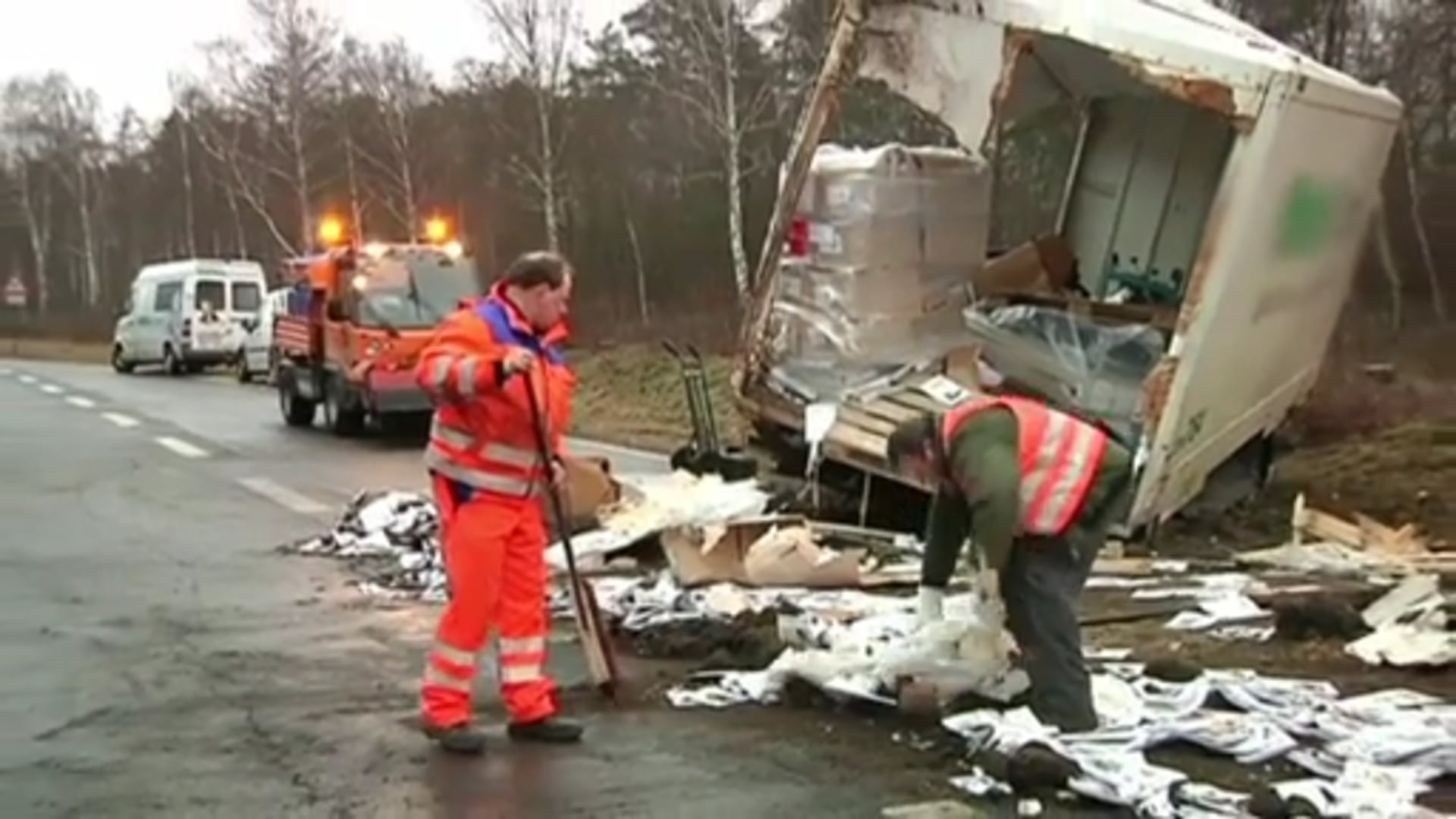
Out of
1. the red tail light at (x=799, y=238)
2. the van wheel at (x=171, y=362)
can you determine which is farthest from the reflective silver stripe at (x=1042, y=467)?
the van wheel at (x=171, y=362)

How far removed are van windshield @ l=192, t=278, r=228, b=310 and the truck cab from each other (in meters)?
14.5

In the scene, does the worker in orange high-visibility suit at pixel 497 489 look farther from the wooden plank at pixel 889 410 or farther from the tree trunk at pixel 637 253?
the tree trunk at pixel 637 253

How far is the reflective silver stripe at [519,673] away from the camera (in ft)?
21.4

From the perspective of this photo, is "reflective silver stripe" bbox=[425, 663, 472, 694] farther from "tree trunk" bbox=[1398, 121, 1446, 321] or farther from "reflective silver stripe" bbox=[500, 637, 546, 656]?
"tree trunk" bbox=[1398, 121, 1446, 321]

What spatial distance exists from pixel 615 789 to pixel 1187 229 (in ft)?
28.4

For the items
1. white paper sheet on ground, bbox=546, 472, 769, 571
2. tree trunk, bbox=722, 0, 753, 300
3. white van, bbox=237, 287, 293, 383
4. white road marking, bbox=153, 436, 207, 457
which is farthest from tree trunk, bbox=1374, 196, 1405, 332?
white paper sheet on ground, bbox=546, 472, 769, 571

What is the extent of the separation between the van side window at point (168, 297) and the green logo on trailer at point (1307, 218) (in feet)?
92.0

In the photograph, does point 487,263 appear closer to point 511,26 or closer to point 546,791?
point 511,26

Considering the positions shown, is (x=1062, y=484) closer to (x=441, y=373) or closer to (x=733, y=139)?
(x=441, y=373)

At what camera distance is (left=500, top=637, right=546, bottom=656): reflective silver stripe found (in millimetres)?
6551

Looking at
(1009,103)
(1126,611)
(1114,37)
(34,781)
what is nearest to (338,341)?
(1009,103)

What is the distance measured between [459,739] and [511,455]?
95cm

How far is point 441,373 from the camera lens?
20.8 feet

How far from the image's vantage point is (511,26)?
4334 centimetres
